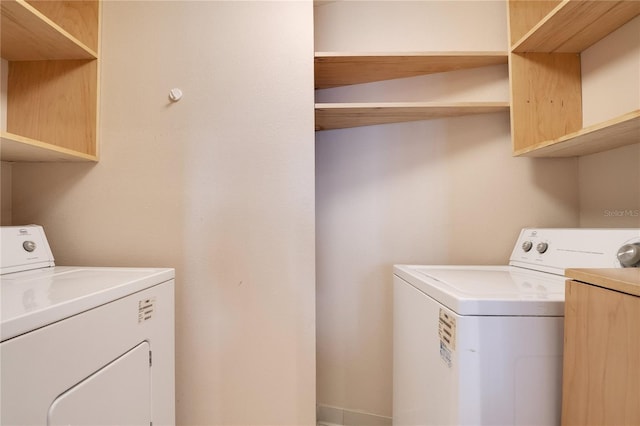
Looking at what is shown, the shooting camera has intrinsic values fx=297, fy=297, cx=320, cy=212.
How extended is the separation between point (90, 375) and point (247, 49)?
1.36 meters

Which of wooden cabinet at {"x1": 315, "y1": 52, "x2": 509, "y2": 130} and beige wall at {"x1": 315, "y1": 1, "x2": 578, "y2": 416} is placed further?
beige wall at {"x1": 315, "y1": 1, "x2": 578, "y2": 416}

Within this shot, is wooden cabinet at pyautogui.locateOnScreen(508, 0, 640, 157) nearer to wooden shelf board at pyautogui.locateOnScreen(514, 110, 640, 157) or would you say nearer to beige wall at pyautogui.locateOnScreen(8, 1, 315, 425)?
wooden shelf board at pyautogui.locateOnScreen(514, 110, 640, 157)

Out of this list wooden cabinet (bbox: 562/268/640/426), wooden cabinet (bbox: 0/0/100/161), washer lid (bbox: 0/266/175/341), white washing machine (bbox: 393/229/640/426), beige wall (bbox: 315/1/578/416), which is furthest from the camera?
beige wall (bbox: 315/1/578/416)

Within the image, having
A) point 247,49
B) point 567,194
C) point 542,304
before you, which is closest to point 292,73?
point 247,49

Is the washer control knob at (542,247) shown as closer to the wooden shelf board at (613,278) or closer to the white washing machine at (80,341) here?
the wooden shelf board at (613,278)

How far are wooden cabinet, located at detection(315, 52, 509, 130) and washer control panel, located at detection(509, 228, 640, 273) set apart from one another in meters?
0.64

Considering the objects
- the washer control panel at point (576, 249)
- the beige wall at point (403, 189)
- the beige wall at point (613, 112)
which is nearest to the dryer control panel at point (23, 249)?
the beige wall at point (403, 189)

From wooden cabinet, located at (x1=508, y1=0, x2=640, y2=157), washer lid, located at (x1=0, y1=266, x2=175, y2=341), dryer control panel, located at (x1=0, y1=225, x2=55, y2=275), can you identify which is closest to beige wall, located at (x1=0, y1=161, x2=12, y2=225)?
dryer control panel, located at (x1=0, y1=225, x2=55, y2=275)

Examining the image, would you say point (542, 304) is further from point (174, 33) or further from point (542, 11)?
point (174, 33)

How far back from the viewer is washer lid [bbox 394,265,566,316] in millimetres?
779

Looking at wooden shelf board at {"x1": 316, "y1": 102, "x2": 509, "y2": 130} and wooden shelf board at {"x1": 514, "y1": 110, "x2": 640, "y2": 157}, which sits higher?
wooden shelf board at {"x1": 316, "y1": 102, "x2": 509, "y2": 130}

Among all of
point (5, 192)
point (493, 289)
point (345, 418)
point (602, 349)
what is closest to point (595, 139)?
point (493, 289)

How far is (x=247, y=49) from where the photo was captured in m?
1.38

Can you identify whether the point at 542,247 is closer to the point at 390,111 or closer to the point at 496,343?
the point at 496,343
